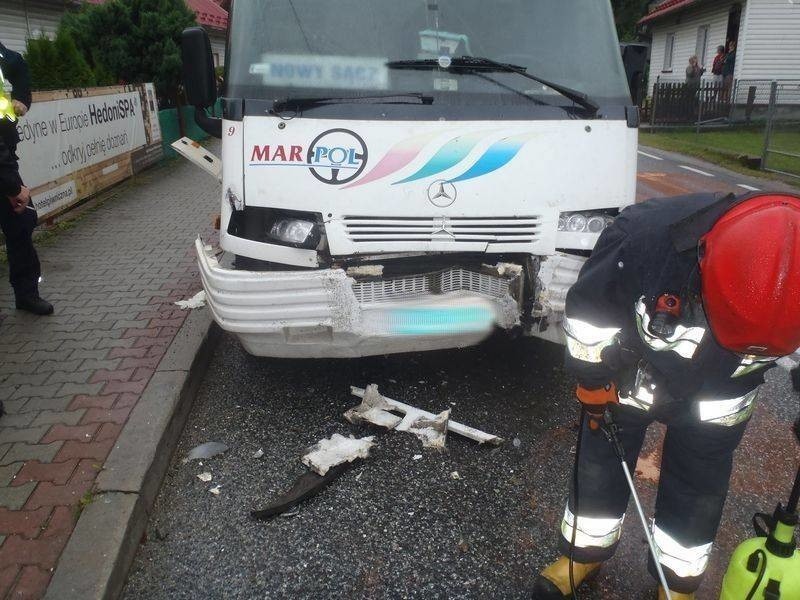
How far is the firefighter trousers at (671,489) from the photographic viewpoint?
2.34m

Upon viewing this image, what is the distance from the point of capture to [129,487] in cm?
307

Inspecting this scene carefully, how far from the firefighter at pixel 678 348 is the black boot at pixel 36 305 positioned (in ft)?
13.4

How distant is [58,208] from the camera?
837 centimetres

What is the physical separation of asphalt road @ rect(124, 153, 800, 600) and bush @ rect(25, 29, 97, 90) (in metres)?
7.44

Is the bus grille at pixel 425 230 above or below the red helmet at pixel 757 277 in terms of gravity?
below

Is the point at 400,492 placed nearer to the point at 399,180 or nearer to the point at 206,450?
the point at 206,450

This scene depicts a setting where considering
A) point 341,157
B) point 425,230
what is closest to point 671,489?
point 425,230

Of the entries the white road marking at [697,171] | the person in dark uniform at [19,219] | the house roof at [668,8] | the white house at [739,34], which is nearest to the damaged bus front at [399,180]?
the person in dark uniform at [19,219]

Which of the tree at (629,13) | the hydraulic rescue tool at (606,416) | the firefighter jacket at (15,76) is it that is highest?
the tree at (629,13)

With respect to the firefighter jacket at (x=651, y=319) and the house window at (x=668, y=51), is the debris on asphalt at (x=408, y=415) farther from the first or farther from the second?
the house window at (x=668, y=51)

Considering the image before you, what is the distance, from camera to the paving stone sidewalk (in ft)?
9.50

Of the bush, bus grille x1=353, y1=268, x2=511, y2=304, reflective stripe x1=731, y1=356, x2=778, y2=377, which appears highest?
the bush

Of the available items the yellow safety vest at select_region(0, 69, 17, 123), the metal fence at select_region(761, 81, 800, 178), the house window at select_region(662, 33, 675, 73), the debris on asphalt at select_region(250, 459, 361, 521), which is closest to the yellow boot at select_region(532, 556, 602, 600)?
the debris on asphalt at select_region(250, 459, 361, 521)

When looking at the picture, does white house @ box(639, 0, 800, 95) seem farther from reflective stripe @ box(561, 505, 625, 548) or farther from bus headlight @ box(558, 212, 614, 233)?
reflective stripe @ box(561, 505, 625, 548)
